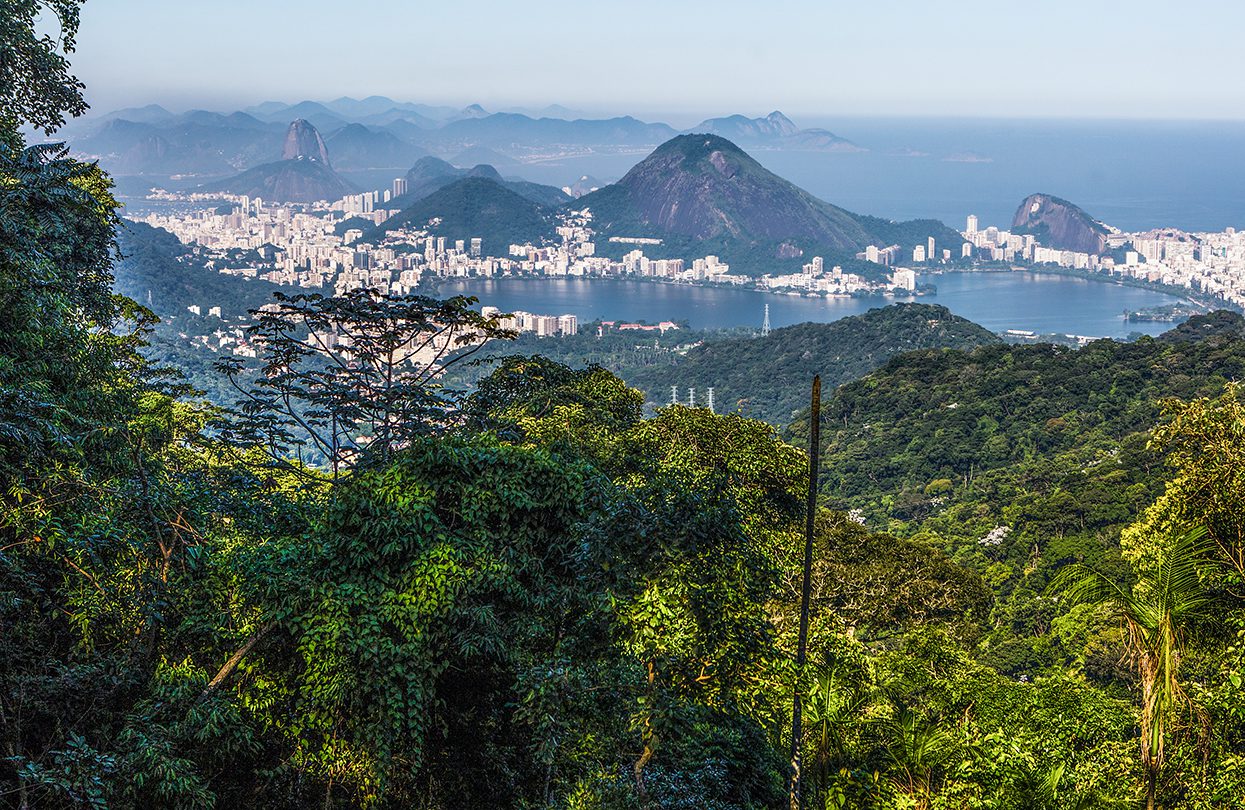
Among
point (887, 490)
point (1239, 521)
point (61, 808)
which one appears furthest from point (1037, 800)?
point (887, 490)

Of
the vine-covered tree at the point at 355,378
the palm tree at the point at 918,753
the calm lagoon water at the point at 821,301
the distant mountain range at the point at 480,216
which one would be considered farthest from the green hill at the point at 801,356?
the distant mountain range at the point at 480,216

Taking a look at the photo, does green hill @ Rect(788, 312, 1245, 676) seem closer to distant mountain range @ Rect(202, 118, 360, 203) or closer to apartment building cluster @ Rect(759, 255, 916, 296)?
apartment building cluster @ Rect(759, 255, 916, 296)

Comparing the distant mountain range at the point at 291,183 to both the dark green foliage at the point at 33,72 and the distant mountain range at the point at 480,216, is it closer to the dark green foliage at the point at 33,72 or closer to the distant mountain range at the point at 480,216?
the distant mountain range at the point at 480,216

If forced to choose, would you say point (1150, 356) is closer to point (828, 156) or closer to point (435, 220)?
point (435, 220)

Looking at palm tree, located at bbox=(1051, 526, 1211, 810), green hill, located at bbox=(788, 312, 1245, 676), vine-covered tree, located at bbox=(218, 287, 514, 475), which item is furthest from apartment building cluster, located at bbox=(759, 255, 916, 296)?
palm tree, located at bbox=(1051, 526, 1211, 810)

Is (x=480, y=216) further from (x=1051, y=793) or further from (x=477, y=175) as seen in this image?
(x=1051, y=793)

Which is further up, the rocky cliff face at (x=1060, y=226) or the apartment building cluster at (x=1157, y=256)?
the rocky cliff face at (x=1060, y=226)
